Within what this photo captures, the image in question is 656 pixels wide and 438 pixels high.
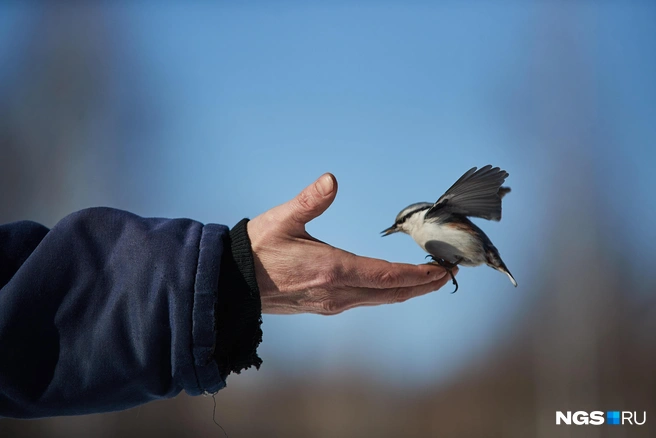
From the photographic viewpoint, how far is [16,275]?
803 mm

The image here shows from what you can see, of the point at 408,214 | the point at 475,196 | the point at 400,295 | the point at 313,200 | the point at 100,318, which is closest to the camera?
the point at 100,318

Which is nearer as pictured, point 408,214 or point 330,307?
point 330,307

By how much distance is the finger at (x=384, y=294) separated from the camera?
1.17 metres

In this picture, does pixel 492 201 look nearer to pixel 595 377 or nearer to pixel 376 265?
pixel 376 265

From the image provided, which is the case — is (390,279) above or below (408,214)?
below

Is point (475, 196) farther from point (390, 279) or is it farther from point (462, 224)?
point (390, 279)

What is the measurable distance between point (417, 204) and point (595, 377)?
2906 mm

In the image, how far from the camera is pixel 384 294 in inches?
47.4

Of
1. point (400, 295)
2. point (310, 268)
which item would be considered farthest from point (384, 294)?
point (310, 268)

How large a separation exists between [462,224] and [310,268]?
1.71 ft

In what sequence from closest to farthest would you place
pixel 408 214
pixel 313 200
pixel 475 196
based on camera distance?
pixel 313 200, pixel 475 196, pixel 408 214

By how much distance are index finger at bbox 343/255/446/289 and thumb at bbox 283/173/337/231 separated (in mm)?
137

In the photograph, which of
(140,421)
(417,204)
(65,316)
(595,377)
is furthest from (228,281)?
(595,377)

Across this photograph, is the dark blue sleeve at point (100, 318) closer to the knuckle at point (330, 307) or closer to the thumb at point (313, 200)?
the thumb at point (313, 200)
